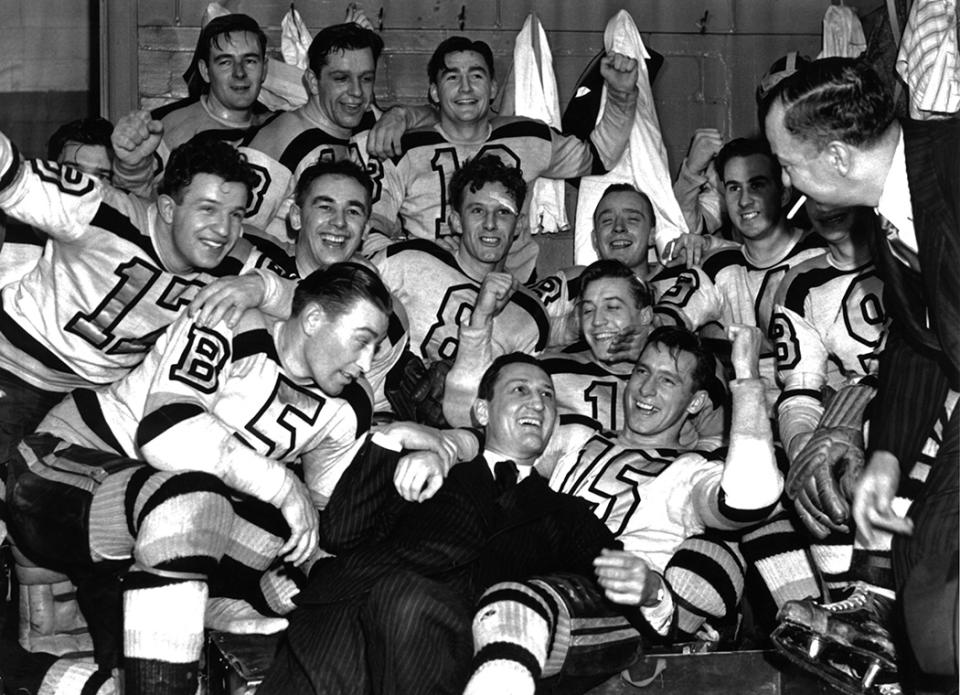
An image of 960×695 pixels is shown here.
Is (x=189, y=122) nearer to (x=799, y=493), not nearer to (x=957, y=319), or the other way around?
(x=799, y=493)

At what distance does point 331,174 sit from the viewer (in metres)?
3.76

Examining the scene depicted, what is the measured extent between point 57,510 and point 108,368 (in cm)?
50

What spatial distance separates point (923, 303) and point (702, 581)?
1085mm

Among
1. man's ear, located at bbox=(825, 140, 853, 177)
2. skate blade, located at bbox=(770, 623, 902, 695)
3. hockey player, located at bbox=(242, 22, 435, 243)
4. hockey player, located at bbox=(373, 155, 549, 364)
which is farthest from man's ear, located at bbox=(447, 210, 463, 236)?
man's ear, located at bbox=(825, 140, 853, 177)

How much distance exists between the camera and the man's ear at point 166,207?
3.34 metres

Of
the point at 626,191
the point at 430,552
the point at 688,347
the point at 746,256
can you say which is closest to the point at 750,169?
the point at 746,256

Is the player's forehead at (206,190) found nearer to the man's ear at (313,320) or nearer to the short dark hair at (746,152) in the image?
the man's ear at (313,320)

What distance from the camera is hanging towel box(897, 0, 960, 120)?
3.39 meters

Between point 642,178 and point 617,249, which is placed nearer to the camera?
point 617,249

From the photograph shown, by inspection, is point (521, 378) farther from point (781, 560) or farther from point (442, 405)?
point (781, 560)

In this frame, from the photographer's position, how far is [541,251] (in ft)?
15.7

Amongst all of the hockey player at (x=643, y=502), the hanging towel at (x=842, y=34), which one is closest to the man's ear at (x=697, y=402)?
the hockey player at (x=643, y=502)

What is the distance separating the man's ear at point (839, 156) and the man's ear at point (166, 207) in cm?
163

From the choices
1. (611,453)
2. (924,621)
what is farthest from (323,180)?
(924,621)
